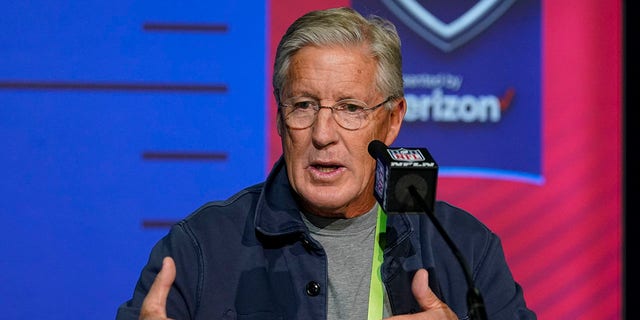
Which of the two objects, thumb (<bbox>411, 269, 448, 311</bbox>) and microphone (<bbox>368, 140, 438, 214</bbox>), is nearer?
microphone (<bbox>368, 140, 438, 214</bbox>)

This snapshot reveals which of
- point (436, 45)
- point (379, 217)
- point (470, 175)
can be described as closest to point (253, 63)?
point (436, 45)

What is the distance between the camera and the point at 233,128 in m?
2.89

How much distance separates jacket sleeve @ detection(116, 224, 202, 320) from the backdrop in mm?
910

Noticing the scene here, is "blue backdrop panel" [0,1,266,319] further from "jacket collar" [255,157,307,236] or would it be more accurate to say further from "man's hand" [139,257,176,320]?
"man's hand" [139,257,176,320]

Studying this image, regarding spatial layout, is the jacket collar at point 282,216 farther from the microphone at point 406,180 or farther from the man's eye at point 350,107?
the microphone at point 406,180

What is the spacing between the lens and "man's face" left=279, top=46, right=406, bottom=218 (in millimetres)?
1995

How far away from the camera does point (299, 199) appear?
212 cm

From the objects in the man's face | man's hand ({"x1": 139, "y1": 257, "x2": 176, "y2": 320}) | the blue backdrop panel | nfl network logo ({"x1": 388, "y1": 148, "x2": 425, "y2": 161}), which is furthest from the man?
the blue backdrop panel

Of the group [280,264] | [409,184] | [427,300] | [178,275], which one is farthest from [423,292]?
[178,275]

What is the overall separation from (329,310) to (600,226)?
4.48ft

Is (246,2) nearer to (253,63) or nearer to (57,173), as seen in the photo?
(253,63)

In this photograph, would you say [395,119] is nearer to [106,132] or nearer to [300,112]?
[300,112]

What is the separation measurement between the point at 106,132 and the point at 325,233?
1029 millimetres

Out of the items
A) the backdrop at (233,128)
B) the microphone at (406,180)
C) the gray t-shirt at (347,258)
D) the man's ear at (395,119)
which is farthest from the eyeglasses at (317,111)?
the backdrop at (233,128)
